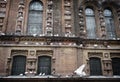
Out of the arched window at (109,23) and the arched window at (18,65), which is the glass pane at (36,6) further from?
the arched window at (109,23)

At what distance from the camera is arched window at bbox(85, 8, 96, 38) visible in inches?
602

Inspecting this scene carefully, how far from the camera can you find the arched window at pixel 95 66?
551 inches

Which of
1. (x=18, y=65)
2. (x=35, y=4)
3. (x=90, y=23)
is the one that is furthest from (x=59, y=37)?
(x=35, y=4)

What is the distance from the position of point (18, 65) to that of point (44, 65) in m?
1.69

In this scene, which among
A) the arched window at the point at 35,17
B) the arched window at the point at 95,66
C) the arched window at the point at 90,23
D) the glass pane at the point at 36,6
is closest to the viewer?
the arched window at the point at 95,66

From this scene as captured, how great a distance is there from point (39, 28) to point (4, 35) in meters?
2.52

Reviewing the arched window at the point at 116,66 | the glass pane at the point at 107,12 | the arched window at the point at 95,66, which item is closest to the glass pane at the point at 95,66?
the arched window at the point at 95,66

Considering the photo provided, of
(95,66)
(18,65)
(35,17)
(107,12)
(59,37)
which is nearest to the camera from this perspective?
(18,65)

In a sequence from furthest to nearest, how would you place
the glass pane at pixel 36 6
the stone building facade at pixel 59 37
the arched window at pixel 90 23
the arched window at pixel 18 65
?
the glass pane at pixel 36 6 → the arched window at pixel 90 23 → the stone building facade at pixel 59 37 → the arched window at pixel 18 65

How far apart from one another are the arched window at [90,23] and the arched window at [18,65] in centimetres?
499

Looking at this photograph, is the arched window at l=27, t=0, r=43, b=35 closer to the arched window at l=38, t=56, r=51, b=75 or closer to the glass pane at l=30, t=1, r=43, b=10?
the glass pane at l=30, t=1, r=43, b=10

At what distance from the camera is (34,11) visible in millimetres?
15523

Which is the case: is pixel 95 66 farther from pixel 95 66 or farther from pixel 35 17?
pixel 35 17

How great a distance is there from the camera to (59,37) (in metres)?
14.1
